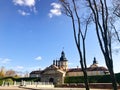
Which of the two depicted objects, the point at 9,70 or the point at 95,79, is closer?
the point at 95,79

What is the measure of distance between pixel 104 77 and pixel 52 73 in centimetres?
2576

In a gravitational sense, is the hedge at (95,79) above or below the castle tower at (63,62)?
below

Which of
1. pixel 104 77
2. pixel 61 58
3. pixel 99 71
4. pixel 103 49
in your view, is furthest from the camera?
pixel 61 58

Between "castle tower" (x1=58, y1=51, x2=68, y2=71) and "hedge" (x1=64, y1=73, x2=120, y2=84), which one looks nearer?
"hedge" (x1=64, y1=73, x2=120, y2=84)

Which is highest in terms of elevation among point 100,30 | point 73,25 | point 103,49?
point 73,25

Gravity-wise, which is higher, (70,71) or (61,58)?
(61,58)

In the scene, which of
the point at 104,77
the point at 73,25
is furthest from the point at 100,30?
the point at 104,77

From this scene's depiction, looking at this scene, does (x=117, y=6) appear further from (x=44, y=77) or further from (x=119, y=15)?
(x=44, y=77)

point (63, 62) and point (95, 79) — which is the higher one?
point (63, 62)

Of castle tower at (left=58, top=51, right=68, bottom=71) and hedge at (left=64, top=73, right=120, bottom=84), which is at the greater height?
castle tower at (left=58, top=51, right=68, bottom=71)

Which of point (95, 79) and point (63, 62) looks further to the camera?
point (63, 62)

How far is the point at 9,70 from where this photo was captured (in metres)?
143

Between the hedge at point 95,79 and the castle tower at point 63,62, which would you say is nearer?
the hedge at point 95,79

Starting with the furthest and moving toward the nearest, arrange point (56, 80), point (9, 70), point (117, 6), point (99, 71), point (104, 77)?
point (9, 70) → point (99, 71) → point (56, 80) → point (104, 77) → point (117, 6)
